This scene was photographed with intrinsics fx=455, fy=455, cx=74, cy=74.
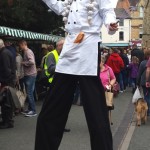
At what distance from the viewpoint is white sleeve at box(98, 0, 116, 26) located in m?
3.70

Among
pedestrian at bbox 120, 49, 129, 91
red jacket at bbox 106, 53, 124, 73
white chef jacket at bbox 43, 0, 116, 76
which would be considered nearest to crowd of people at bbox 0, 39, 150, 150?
white chef jacket at bbox 43, 0, 116, 76

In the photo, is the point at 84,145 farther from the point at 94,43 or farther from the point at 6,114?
the point at 94,43

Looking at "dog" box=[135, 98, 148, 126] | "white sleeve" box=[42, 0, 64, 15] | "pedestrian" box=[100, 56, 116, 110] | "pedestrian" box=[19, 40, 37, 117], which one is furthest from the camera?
"pedestrian" box=[19, 40, 37, 117]

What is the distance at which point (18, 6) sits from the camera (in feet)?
45.3

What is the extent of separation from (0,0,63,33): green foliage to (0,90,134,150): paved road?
4133mm

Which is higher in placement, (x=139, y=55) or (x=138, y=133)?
(x=139, y=55)

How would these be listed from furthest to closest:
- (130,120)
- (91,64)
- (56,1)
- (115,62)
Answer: (115,62)
(130,120)
(56,1)
(91,64)

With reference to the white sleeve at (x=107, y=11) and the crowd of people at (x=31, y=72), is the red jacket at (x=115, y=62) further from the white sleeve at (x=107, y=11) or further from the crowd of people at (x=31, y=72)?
the white sleeve at (x=107, y=11)

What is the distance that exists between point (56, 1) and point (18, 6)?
9931mm

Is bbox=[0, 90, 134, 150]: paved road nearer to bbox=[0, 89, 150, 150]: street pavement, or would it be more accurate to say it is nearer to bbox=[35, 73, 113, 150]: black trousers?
bbox=[0, 89, 150, 150]: street pavement

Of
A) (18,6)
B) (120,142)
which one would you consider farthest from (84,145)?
(18,6)

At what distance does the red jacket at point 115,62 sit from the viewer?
55.5 feet

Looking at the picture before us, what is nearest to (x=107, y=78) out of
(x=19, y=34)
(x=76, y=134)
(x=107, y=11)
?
(x=76, y=134)

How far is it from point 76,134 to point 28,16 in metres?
7.11
